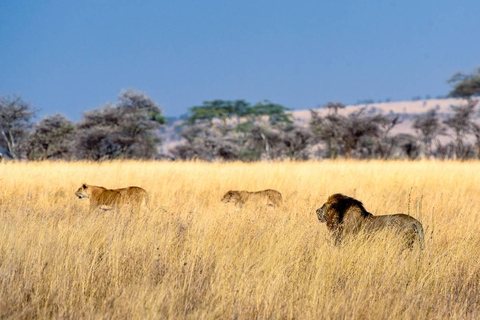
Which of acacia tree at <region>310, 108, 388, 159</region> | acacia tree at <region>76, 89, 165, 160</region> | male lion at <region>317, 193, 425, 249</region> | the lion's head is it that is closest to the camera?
male lion at <region>317, 193, 425, 249</region>

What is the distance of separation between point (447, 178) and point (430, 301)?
8.88 metres

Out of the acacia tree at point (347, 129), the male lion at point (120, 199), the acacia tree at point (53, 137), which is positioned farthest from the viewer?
the acacia tree at point (347, 129)

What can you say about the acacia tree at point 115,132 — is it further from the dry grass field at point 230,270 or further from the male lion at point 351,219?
the male lion at point 351,219

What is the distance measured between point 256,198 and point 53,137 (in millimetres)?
25499

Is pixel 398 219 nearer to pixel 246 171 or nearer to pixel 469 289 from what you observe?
pixel 469 289

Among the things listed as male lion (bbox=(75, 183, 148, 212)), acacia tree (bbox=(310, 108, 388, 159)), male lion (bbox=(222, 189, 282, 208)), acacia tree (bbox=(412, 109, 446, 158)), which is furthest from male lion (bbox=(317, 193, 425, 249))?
acacia tree (bbox=(412, 109, 446, 158))

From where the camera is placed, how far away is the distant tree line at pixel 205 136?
1139 inches

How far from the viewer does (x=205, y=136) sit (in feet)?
121

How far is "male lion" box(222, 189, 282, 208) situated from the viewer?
8625 millimetres

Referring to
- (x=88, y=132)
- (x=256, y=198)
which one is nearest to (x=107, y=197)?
(x=256, y=198)

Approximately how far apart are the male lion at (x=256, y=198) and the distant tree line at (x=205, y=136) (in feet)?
43.6

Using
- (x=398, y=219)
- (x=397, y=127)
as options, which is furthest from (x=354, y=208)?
(x=397, y=127)

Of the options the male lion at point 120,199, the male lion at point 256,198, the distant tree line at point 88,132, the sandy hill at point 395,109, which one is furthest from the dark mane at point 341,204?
the sandy hill at point 395,109

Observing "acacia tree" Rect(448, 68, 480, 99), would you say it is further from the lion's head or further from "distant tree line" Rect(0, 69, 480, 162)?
the lion's head
